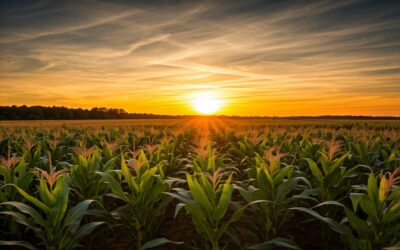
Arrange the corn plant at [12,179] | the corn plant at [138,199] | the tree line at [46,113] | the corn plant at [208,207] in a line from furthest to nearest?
1. the tree line at [46,113]
2. the corn plant at [12,179]
3. the corn plant at [138,199]
4. the corn plant at [208,207]

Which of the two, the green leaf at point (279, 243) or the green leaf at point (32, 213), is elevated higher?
the green leaf at point (32, 213)

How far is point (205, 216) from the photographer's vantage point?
133 inches

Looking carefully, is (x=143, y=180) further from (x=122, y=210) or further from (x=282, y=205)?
(x=282, y=205)

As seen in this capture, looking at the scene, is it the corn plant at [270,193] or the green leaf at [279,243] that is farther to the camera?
the corn plant at [270,193]

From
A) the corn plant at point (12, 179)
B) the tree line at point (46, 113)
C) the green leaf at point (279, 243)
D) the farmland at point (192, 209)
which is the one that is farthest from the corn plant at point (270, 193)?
the tree line at point (46, 113)

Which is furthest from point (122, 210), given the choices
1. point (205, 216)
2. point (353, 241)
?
point (353, 241)

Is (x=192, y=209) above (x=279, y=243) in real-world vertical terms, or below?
above

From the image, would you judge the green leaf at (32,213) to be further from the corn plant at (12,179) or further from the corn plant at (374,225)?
the corn plant at (374,225)

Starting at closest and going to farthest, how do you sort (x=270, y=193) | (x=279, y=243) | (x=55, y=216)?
(x=279, y=243) → (x=55, y=216) → (x=270, y=193)

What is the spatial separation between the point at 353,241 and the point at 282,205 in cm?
134

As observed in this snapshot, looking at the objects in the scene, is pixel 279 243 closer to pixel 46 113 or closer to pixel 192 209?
pixel 192 209

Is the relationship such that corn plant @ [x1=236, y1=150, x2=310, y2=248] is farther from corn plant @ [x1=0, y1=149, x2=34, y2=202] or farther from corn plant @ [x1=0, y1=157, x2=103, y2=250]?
corn plant @ [x1=0, y1=149, x2=34, y2=202]

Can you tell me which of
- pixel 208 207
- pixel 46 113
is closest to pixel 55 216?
pixel 208 207

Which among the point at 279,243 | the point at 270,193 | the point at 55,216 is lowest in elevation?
the point at 279,243
